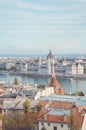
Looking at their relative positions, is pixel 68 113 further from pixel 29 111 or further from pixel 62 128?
pixel 29 111

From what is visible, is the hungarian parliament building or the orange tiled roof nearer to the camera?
the orange tiled roof

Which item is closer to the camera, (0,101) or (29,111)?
(29,111)

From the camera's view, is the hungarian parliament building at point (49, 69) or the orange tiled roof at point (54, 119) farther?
the hungarian parliament building at point (49, 69)

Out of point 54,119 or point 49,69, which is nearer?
point 54,119

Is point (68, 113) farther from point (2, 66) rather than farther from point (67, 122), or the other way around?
point (2, 66)

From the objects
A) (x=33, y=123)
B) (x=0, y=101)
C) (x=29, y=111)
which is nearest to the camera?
(x=33, y=123)

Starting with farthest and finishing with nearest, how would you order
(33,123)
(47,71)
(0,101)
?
(47,71)
(0,101)
(33,123)

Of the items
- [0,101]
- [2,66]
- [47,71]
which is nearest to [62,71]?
[47,71]

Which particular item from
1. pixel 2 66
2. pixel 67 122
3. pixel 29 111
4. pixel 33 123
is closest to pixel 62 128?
pixel 67 122

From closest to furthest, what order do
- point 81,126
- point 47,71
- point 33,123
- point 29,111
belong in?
1. point 81,126
2. point 33,123
3. point 29,111
4. point 47,71
